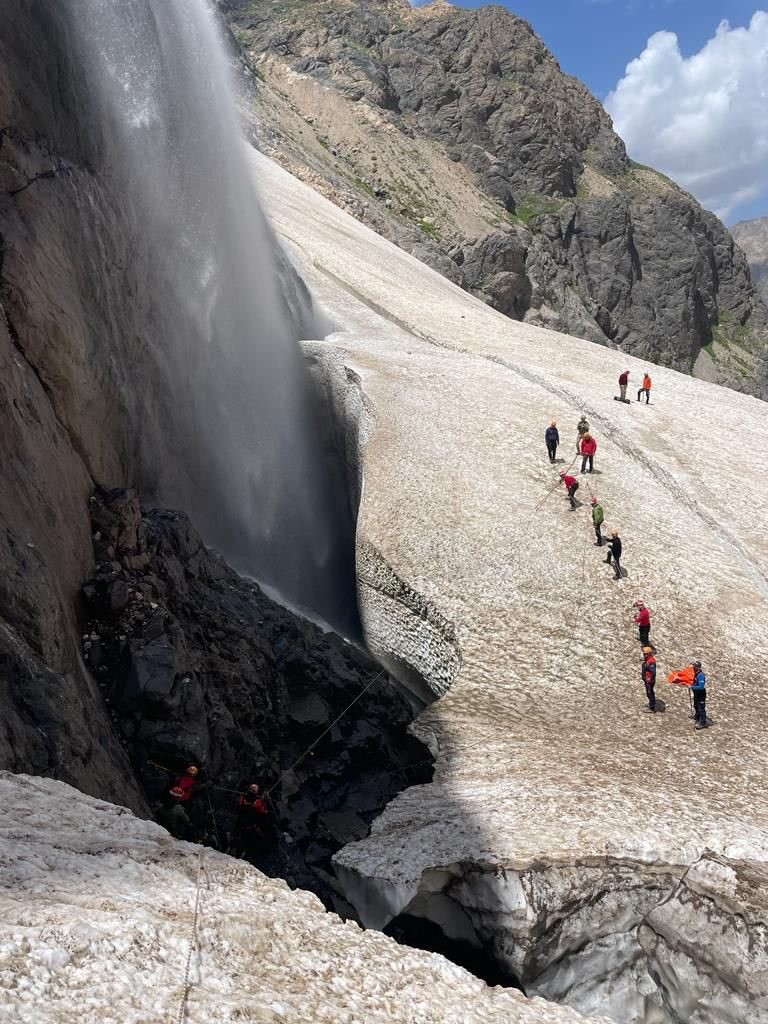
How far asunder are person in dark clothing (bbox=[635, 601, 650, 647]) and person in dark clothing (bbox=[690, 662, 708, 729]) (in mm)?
2723

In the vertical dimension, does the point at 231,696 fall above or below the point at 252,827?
above

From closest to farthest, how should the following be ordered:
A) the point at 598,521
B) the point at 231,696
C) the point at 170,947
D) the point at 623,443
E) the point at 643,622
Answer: the point at 170,947 → the point at 231,696 → the point at 643,622 → the point at 598,521 → the point at 623,443

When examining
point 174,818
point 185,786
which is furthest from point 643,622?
point 174,818

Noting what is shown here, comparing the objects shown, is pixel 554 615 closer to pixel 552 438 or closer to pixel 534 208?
pixel 552 438

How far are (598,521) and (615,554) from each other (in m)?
1.50

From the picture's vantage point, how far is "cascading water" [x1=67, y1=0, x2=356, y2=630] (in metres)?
25.8

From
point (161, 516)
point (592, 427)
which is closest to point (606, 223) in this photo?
point (592, 427)

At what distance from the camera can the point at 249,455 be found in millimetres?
34125

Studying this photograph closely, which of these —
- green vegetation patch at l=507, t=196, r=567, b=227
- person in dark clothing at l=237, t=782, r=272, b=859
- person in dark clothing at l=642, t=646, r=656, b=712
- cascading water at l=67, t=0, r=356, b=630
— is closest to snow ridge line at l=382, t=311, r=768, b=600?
person in dark clothing at l=642, t=646, r=656, b=712

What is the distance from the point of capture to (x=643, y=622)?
855 inches

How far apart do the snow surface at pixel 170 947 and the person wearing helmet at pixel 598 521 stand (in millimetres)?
17814

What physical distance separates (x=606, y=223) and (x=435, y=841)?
12997cm

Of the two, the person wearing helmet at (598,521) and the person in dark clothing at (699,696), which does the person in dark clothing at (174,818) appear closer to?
the person in dark clothing at (699,696)

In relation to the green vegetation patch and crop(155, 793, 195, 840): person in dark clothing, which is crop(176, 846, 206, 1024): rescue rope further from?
the green vegetation patch
